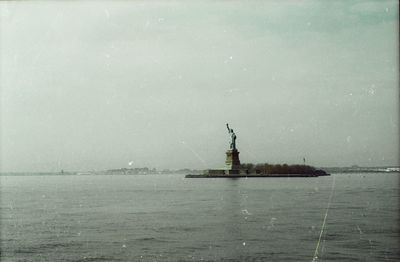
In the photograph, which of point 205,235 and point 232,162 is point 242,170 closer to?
point 232,162

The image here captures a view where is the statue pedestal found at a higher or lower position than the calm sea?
higher

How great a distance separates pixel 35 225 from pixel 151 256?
11.2 m

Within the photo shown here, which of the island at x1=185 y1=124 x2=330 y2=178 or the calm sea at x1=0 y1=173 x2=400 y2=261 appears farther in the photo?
the island at x1=185 y1=124 x2=330 y2=178

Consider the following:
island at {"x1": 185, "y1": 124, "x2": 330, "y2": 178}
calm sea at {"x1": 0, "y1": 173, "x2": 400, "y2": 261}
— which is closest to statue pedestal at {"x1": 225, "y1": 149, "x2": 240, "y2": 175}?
island at {"x1": 185, "y1": 124, "x2": 330, "y2": 178}

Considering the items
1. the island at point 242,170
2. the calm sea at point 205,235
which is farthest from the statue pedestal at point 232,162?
the calm sea at point 205,235

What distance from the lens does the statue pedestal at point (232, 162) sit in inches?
3954

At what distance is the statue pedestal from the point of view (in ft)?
330

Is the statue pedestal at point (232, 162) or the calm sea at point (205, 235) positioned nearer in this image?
the calm sea at point (205, 235)

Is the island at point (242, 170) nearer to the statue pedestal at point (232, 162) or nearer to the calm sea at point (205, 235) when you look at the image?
the statue pedestal at point (232, 162)

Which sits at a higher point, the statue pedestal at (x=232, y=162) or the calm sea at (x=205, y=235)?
the statue pedestal at (x=232, y=162)

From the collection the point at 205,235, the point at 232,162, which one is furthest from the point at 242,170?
the point at 205,235

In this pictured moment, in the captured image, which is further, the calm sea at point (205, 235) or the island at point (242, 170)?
the island at point (242, 170)

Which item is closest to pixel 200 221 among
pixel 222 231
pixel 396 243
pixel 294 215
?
pixel 222 231

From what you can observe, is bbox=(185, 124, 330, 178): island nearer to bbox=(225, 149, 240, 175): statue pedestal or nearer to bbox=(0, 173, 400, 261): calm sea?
bbox=(225, 149, 240, 175): statue pedestal
